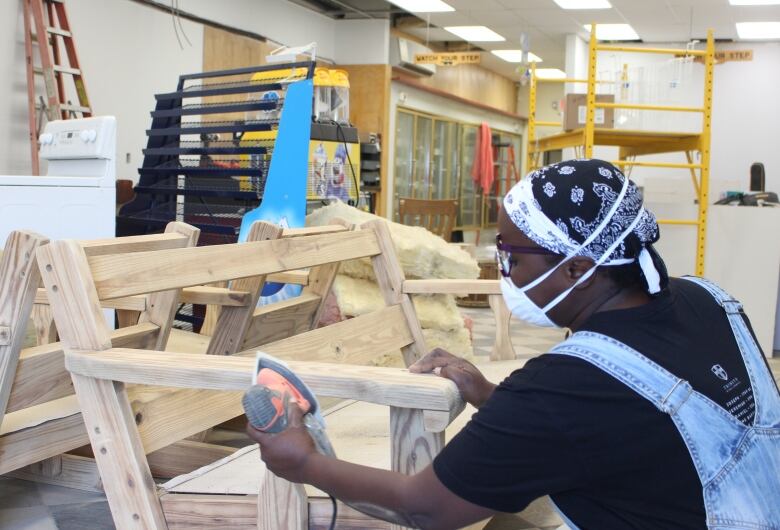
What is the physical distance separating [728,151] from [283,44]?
587 centimetres

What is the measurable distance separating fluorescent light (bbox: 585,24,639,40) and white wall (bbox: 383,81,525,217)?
2438 mm

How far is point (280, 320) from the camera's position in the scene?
2592mm

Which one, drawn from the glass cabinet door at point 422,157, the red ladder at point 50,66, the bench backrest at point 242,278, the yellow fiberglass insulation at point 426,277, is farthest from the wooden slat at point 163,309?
the glass cabinet door at point 422,157

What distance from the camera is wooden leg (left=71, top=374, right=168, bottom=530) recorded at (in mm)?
1345

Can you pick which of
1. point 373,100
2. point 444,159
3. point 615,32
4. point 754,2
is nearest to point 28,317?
point 754,2

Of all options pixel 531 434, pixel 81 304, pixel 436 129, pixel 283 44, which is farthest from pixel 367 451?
pixel 436 129

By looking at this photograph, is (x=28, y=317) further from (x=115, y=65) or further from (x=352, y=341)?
(x=115, y=65)

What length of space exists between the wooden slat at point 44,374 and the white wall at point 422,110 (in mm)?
9089

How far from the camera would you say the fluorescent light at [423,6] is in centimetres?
Answer: 969

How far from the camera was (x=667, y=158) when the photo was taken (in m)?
10.8

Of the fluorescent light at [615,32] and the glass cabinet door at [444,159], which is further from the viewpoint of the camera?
the glass cabinet door at [444,159]

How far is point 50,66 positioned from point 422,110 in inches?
266

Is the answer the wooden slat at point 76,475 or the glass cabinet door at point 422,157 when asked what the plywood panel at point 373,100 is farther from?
the wooden slat at point 76,475

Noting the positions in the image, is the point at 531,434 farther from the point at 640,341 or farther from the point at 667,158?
the point at 667,158
